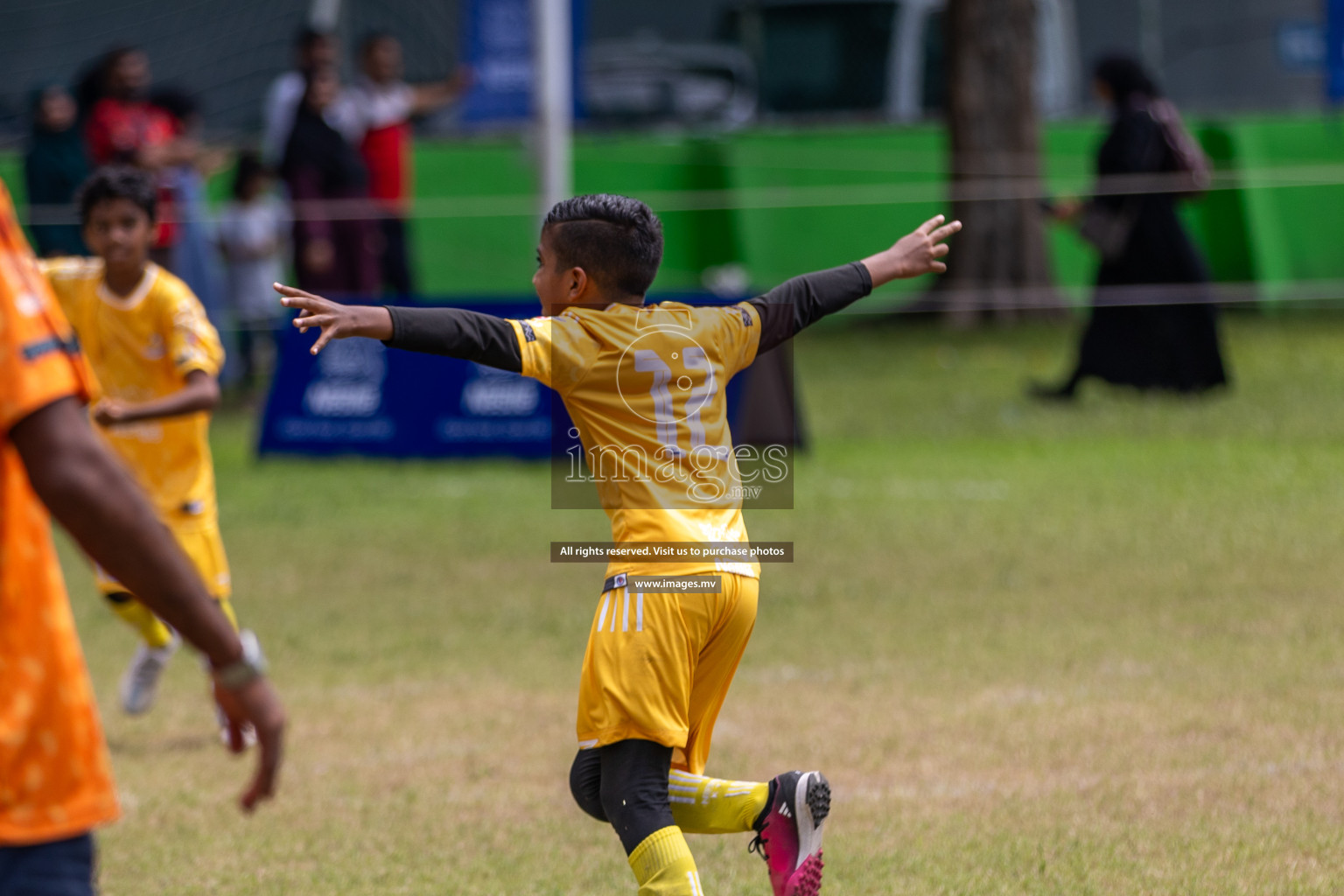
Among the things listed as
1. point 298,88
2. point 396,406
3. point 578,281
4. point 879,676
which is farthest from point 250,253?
point 578,281

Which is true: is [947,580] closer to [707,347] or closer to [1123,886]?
[1123,886]

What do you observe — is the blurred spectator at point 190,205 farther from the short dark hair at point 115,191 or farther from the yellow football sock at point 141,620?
the yellow football sock at point 141,620

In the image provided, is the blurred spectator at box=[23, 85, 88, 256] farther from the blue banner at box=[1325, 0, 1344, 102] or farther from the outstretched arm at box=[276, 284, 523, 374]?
the blue banner at box=[1325, 0, 1344, 102]

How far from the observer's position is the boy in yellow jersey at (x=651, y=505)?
11.3 feet

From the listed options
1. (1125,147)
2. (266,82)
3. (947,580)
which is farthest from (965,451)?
(266,82)

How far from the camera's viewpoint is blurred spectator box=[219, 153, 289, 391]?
16312 millimetres

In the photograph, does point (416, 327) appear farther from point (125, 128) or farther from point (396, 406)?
point (125, 128)

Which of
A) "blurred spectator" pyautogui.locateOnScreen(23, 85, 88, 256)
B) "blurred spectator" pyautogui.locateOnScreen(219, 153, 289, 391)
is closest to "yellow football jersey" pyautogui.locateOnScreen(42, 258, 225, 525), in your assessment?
"blurred spectator" pyautogui.locateOnScreen(23, 85, 88, 256)

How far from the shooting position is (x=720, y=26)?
20156 mm

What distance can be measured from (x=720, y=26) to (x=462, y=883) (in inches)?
671

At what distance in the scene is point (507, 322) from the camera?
136 inches

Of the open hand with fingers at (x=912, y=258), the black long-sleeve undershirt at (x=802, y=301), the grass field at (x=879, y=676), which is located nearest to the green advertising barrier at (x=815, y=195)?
the grass field at (x=879, y=676)

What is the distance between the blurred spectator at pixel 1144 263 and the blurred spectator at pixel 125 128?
23.4 feet

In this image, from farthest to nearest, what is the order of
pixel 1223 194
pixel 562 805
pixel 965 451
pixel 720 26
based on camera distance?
pixel 720 26 → pixel 1223 194 → pixel 965 451 → pixel 562 805
